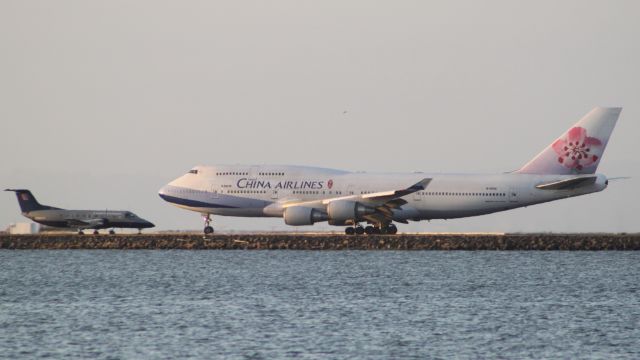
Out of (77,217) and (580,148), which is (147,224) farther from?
(580,148)

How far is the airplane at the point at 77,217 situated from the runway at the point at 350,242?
10.1 m

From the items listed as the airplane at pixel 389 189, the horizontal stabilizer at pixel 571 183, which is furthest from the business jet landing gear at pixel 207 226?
the horizontal stabilizer at pixel 571 183

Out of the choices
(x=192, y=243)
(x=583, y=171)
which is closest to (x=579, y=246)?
(x=583, y=171)

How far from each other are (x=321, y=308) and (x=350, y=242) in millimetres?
33166

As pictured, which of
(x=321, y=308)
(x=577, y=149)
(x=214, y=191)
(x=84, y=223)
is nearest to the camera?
(x=321, y=308)

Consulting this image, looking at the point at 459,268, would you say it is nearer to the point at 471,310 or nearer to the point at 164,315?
the point at 471,310

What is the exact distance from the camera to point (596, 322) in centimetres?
4450

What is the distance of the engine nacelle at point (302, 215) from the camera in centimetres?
8069

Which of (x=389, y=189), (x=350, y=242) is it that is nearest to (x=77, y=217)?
(x=350, y=242)

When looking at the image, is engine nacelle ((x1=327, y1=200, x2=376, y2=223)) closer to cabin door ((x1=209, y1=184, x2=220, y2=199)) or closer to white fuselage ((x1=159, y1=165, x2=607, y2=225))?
white fuselage ((x1=159, y1=165, x2=607, y2=225))

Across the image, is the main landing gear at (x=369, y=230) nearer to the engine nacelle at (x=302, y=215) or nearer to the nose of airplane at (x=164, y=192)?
the engine nacelle at (x=302, y=215)

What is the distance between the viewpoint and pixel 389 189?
8206cm

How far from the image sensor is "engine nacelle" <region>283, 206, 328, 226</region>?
80.7 m

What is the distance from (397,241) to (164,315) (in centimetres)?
3783
